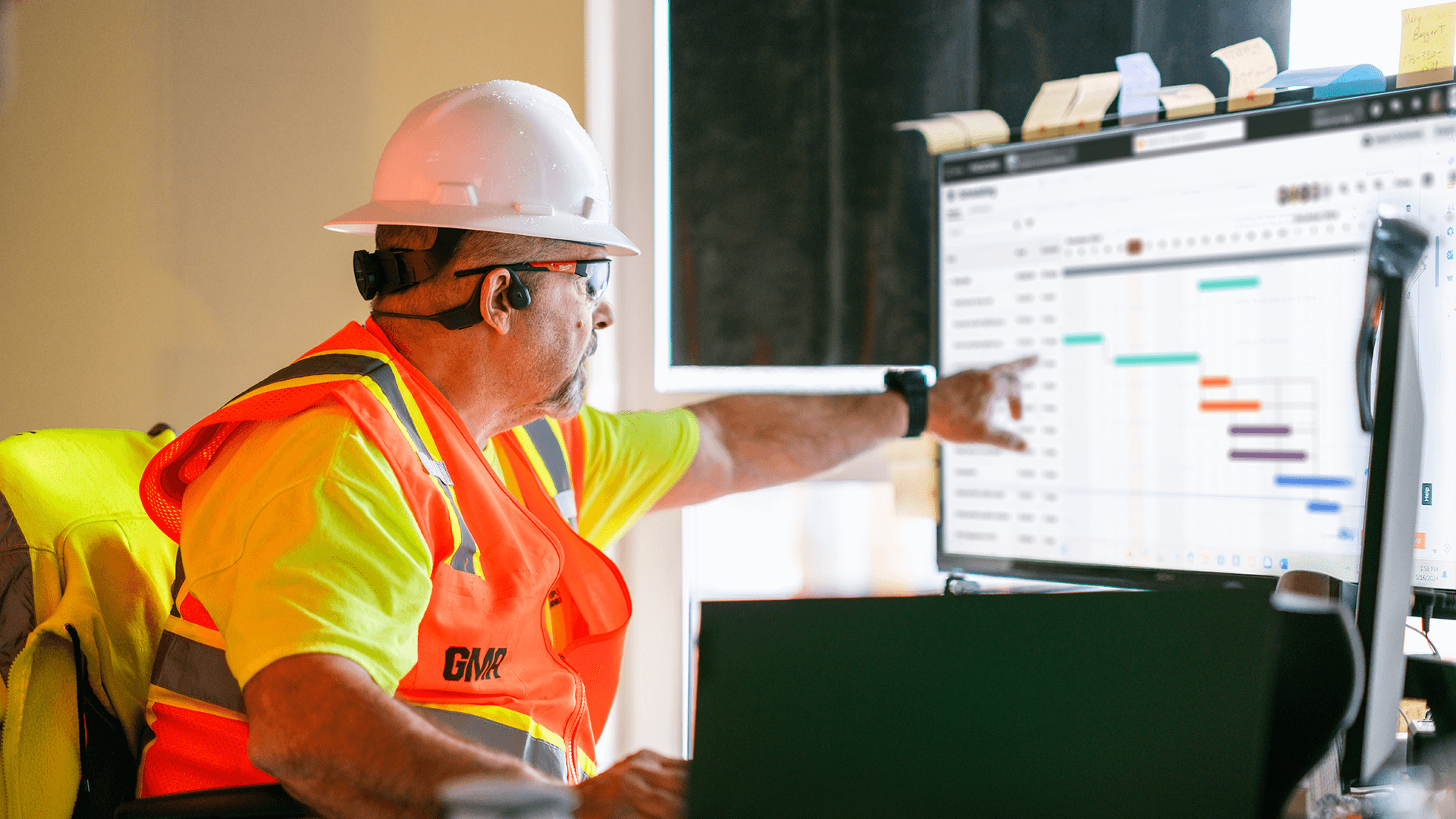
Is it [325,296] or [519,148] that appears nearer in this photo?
[519,148]

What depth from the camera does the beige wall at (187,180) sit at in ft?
Result: 5.42

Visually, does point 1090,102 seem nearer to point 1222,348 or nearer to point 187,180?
point 1222,348

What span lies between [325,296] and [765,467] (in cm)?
91

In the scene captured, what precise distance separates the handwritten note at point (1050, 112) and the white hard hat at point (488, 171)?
21.5 inches

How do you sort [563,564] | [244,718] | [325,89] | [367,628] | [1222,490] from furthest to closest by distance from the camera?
1. [325,89]
2. [563,564]
3. [1222,490]
4. [244,718]
5. [367,628]

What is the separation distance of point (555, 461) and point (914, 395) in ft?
1.78

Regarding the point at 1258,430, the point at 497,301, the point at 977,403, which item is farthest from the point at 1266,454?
the point at 497,301

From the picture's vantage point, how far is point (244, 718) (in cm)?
94

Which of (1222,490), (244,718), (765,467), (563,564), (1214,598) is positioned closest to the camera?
(1214,598)

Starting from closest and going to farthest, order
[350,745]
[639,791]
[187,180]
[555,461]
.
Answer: [639,791], [350,745], [555,461], [187,180]

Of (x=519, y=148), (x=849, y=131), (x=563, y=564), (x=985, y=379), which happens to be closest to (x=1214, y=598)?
(x=985, y=379)

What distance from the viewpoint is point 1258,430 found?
1.02 m

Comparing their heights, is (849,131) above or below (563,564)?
above

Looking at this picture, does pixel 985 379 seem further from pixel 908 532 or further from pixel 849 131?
pixel 849 131
